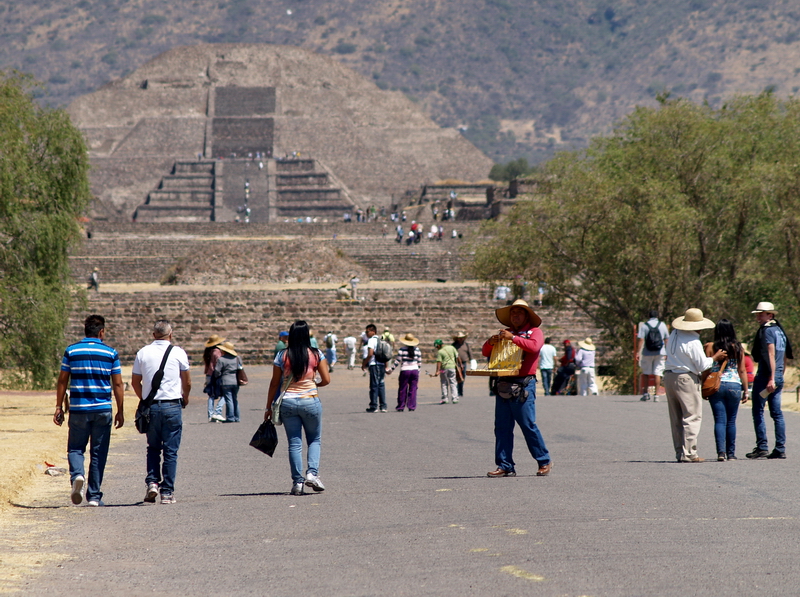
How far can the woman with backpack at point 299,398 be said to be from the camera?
9242mm

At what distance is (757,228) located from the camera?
78.3 ft

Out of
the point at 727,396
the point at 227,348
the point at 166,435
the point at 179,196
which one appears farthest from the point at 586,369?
the point at 179,196

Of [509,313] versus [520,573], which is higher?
[509,313]

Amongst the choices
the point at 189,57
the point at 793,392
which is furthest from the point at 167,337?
the point at 189,57

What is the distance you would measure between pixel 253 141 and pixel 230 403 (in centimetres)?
8146

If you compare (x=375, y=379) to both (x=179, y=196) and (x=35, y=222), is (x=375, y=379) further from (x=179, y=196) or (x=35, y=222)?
(x=179, y=196)

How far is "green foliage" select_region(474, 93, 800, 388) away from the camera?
23.1 meters

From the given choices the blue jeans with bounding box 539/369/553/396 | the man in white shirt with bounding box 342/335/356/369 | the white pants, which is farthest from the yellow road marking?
the man in white shirt with bounding box 342/335/356/369

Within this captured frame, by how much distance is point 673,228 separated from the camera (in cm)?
2283

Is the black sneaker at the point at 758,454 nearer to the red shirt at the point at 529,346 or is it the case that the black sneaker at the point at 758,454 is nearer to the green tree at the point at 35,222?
the red shirt at the point at 529,346

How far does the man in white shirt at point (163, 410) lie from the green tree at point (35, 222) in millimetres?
9387

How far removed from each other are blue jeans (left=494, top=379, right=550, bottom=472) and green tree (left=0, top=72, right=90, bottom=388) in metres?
10.4

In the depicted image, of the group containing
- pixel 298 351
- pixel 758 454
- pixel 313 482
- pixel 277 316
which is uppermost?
pixel 277 316

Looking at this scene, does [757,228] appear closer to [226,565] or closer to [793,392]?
[793,392]
